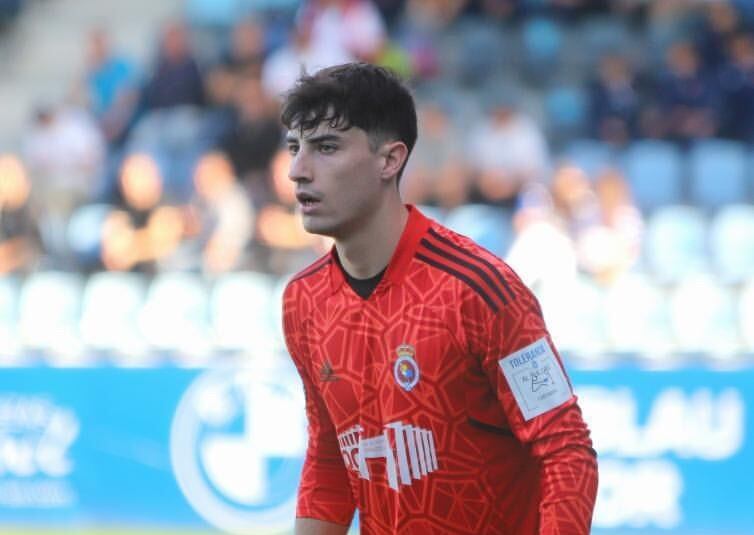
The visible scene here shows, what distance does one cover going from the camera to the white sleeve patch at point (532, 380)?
3.40 meters

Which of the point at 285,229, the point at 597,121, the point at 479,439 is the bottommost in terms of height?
the point at 479,439

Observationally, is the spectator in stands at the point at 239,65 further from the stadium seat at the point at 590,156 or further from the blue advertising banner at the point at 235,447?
the blue advertising banner at the point at 235,447

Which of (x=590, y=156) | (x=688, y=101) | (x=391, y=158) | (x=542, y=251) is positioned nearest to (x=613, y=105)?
(x=688, y=101)

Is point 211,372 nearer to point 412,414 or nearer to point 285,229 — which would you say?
point 285,229

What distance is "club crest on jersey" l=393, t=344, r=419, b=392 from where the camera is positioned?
11.6 feet

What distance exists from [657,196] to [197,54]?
13.4 ft

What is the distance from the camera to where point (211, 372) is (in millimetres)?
9039

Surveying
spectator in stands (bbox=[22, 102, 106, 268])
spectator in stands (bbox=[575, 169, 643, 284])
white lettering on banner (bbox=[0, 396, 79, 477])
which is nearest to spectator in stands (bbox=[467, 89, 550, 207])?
spectator in stands (bbox=[575, 169, 643, 284])

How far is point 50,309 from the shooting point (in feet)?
33.1

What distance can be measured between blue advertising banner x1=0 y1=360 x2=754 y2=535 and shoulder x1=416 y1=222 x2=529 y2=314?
5395 millimetres

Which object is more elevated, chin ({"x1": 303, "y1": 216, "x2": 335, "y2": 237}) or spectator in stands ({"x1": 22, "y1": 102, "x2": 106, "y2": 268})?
spectator in stands ({"x1": 22, "y1": 102, "x2": 106, "y2": 268})

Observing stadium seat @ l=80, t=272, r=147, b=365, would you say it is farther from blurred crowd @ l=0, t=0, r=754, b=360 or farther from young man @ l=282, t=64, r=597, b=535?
young man @ l=282, t=64, r=597, b=535

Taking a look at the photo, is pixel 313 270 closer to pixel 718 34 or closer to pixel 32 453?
pixel 32 453

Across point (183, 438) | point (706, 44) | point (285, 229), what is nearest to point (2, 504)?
point (183, 438)
